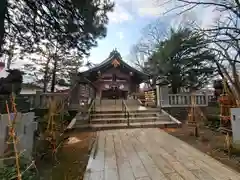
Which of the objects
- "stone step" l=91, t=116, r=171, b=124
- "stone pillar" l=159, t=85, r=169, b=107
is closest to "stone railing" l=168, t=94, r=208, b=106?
"stone pillar" l=159, t=85, r=169, b=107

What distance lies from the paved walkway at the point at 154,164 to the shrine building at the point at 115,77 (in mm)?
10433

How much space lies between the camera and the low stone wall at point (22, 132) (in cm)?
214

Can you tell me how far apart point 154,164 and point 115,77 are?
477 inches

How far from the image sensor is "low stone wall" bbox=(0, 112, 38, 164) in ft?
7.01

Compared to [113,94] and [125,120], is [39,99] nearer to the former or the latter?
[125,120]

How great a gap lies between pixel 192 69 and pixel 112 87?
6757 mm

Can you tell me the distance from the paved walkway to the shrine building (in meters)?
10.4

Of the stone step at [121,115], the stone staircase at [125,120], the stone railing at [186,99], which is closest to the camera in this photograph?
the stone staircase at [125,120]

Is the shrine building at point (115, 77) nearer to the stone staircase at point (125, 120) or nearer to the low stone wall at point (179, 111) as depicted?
the low stone wall at point (179, 111)

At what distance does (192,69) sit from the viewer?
37.4 ft

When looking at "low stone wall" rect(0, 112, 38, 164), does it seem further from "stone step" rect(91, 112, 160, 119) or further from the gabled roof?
the gabled roof

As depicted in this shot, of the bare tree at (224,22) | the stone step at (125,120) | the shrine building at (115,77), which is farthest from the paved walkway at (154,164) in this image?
the shrine building at (115,77)

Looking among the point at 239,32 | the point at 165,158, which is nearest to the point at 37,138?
the point at 165,158

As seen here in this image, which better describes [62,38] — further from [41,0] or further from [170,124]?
[170,124]
